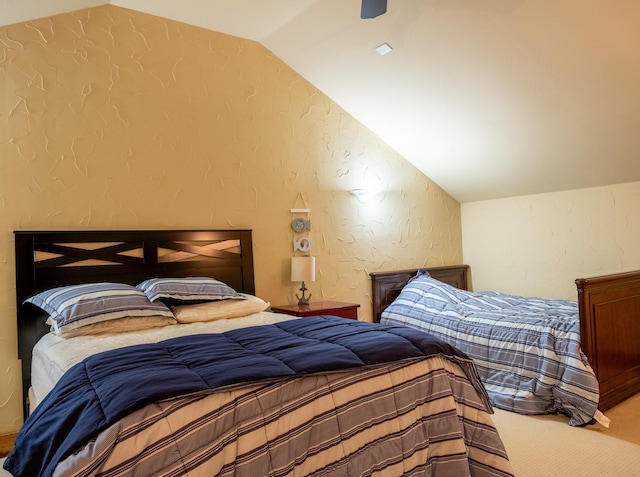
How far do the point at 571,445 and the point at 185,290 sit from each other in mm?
2449

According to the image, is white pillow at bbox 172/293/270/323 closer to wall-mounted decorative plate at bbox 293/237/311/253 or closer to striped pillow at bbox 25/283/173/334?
striped pillow at bbox 25/283/173/334

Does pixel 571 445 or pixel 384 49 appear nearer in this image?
pixel 571 445

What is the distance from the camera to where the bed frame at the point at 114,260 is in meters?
2.78

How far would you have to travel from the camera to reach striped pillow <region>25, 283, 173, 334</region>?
2430 millimetres

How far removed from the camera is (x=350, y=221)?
170 inches

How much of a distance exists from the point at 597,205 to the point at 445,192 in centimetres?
153

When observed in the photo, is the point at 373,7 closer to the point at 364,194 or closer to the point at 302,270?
the point at 302,270

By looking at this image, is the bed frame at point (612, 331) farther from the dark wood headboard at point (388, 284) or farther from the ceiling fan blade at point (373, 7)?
the ceiling fan blade at point (373, 7)

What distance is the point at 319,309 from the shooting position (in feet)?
11.5

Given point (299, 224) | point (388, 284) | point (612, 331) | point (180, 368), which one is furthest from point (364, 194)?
point (180, 368)

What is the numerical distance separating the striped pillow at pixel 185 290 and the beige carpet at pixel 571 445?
3.90ft

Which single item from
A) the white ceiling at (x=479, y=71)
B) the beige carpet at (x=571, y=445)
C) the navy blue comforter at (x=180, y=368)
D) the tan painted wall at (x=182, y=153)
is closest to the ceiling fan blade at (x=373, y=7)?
the white ceiling at (x=479, y=71)

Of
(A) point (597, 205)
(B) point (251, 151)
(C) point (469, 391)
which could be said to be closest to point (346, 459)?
(C) point (469, 391)

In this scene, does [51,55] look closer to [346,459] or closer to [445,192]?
[346,459]
